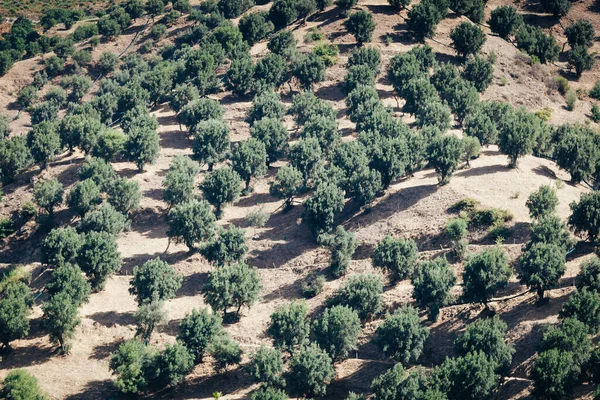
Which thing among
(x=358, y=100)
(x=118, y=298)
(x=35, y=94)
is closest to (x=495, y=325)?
(x=118, y=298)

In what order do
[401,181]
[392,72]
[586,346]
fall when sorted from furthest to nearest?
[392,72]
[401,181]
[586,346]

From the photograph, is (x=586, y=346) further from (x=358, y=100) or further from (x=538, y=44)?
(x=538, y=44)

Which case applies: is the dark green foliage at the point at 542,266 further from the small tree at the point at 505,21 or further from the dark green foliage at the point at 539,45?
the small tree at the point at 505,21

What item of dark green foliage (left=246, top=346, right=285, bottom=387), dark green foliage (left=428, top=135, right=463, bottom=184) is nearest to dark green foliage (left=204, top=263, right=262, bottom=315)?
dark green foliage (left=246, top=346, right=285, bottom=387)

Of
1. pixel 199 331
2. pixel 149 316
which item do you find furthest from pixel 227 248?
pixel 199 331

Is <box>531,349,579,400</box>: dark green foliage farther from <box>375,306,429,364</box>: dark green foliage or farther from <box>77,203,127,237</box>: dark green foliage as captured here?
<box>77,203,127,237</box>: dark green foliage

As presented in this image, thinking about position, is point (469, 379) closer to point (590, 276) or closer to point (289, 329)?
point (590, 276)
